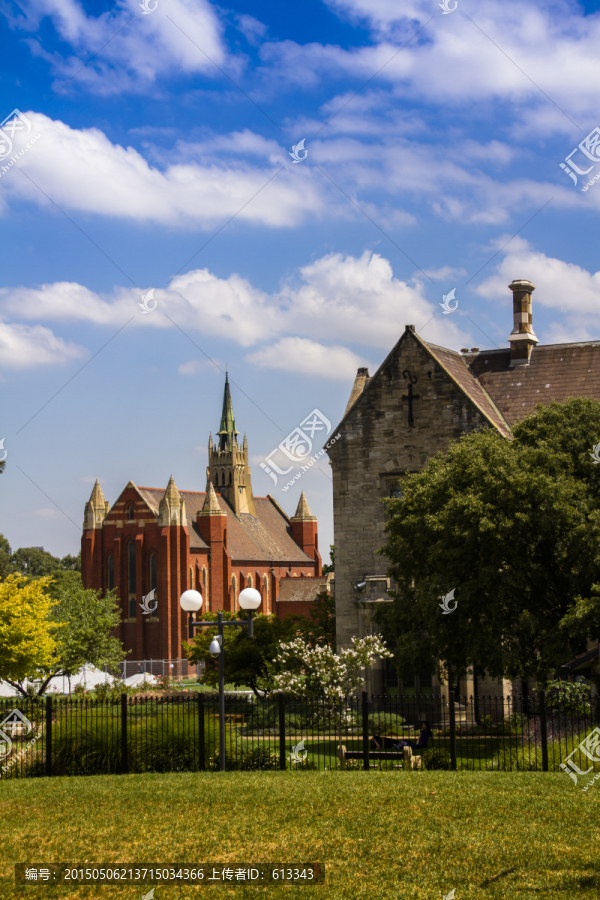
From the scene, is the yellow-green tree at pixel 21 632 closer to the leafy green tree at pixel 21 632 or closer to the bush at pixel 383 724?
the leafy green tree at pixel 21 632

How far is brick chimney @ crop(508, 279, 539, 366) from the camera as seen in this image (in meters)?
34.2

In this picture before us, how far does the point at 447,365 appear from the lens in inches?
1296

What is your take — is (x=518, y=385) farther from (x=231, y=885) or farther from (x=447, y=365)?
(x=231, y=885)

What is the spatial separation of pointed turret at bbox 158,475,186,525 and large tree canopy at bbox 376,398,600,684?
191 feet

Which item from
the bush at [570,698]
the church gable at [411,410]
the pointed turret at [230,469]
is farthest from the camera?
the pointed turret at [230,469]

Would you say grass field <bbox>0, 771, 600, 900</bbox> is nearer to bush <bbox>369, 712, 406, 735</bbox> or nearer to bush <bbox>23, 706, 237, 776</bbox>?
bush <bbox>23, 706, 237, 776</bbox>

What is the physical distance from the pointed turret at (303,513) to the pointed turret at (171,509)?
113ft

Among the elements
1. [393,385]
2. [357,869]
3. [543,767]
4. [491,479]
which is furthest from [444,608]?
[357,869]

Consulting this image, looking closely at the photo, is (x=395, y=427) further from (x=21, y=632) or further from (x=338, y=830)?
(x=338, y=830)

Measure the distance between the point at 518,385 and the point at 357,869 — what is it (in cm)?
2497

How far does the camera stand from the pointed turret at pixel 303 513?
116m

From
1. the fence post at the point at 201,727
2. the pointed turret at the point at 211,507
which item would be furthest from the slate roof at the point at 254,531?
the fence post at the point at 201,727

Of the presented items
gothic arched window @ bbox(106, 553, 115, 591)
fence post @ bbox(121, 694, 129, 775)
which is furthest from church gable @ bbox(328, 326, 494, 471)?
gothic arched window @ bbox(106, 553, 115, 591)

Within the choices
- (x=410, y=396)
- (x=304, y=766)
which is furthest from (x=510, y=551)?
(x=410, y=396)
